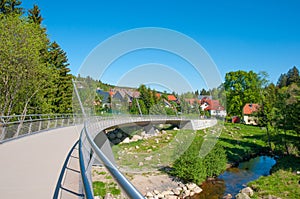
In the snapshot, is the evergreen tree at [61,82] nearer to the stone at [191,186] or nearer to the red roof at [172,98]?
the red roof at [172,98]

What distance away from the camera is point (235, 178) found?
61.4 ft

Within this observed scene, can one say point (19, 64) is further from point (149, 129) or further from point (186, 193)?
point (149, 129)

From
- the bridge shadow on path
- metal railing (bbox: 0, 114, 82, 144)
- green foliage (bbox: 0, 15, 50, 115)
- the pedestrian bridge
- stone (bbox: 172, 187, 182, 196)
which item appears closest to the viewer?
the pedestrian bridge

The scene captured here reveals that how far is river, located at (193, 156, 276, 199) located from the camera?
15773mm

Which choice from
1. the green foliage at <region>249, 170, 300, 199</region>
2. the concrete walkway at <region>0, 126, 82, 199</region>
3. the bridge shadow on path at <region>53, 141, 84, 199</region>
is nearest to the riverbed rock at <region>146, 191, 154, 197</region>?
the green foliage at <region>249, 170, 300, 199</region>

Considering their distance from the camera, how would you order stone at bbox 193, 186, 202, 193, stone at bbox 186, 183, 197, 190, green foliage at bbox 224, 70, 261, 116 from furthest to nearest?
green foliage at bbox 224, 70, 261, 116 → stone at bbox 186, 183, 197, 190 → stone at bbox 193, 186, 202, 193

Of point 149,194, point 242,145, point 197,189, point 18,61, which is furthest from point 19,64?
point 242,145

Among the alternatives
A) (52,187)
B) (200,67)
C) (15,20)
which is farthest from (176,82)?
(52,187)

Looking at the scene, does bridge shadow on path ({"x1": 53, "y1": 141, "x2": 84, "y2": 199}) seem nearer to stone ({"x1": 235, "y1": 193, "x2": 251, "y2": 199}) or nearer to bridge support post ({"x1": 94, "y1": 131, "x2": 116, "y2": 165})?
bridge support post ({"x1": 94, "y1": 131, "x2": 116, "y2": 165})

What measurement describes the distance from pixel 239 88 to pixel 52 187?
49.7m

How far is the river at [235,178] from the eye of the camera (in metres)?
15.8

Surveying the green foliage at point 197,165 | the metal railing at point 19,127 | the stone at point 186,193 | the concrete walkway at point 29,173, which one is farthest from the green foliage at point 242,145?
the concrete walkway at point 29,173

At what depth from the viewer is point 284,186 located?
1494 centimetres

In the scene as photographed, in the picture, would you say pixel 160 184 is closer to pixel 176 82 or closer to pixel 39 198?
pixel 176 82
